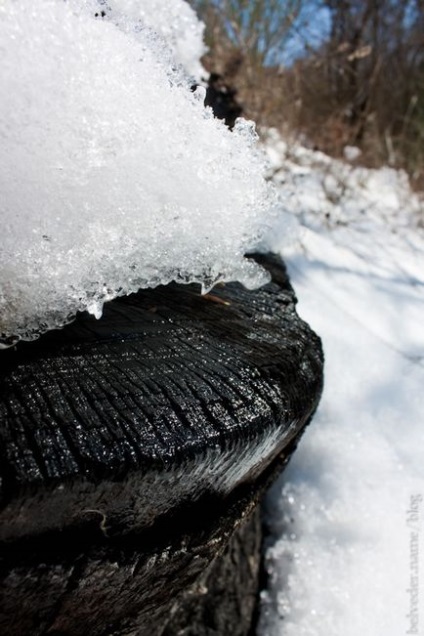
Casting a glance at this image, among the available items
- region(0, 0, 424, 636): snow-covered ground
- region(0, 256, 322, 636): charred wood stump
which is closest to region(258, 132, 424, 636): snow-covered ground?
region(0, 0, 424, 636): snow-covered ground

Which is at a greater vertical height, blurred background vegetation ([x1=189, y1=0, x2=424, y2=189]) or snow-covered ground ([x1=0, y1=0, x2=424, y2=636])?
blurred background vegetation ([x1=189, y1=0, x2=424, y2=189])

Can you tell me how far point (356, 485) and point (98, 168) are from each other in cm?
79

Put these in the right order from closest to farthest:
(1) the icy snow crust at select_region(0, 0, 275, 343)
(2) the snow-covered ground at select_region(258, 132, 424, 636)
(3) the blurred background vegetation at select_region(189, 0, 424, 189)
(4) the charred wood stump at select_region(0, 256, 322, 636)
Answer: (4) the charred wood stump at select_region(0, 256, 322, 636)
(1) the icy snow crust at select_region(0, 0, 275, 343)
(2) the snow-covered ground at select_region(258, 132, 424, 636)
(3) the blurred background vegetation at select_region(189, 0, 424, 189)

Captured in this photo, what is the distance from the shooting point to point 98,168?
588 mm

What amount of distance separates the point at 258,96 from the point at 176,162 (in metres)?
3.52

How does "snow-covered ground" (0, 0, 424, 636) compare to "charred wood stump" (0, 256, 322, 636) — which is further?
"snow-covered ground" (0, 0, 424, 636)

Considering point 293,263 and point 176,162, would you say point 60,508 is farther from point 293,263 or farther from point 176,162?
point 293,263

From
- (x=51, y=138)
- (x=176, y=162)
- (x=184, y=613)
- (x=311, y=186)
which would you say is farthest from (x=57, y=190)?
(x=311, y=186)

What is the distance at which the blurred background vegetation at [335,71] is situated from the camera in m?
3.92

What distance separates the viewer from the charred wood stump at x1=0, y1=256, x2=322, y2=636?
0.41m

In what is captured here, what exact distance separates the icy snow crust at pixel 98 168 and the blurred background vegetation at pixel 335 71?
7.49 feet

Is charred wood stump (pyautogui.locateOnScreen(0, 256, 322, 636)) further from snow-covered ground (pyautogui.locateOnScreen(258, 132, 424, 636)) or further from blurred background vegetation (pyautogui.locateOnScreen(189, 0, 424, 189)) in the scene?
blurred background vegetation (pyautogui.locateOnScreen(189, 0, 424, 189))

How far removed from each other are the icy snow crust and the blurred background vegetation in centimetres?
228

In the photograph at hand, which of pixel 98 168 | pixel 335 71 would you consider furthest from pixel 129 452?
pixel 335 71
